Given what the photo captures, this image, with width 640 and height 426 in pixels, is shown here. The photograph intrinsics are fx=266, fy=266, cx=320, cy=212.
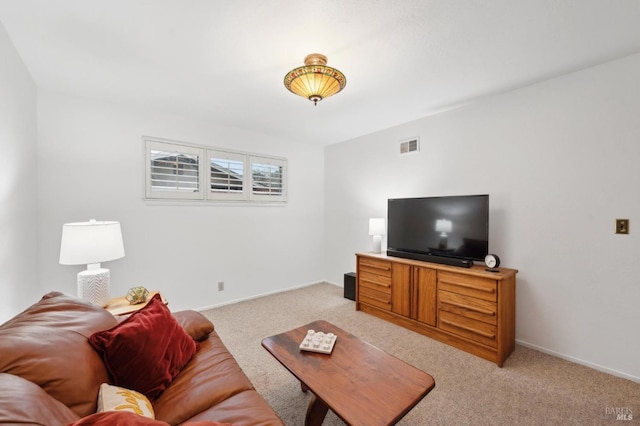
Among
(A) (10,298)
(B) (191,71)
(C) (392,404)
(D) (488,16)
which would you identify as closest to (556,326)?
(C) (392,404)

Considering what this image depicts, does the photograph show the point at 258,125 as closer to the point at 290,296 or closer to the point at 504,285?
the point at 290,296

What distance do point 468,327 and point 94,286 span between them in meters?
3.21

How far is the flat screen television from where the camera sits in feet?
8.54

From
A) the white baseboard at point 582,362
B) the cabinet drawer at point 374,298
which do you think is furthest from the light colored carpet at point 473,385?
the cabinet drawer at point 374,298

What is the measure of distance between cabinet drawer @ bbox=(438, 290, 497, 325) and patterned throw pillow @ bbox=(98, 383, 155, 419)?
2.49m

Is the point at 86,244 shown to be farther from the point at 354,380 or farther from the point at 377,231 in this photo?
the point at 377,231

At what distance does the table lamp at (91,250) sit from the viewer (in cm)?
197

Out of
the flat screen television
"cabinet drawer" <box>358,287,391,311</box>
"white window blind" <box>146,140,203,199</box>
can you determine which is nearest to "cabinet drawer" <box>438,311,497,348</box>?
the flat screen television

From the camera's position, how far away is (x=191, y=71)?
2.25 metres

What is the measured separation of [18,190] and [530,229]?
437cm

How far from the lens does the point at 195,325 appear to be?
1.77 meters

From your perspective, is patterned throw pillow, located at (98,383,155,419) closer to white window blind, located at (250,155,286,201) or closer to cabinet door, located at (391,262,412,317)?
cabinet door, located at (391,262,412,317)

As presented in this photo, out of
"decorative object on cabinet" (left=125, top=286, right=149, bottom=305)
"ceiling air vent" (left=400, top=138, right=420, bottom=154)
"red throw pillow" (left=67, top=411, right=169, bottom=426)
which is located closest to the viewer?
"red throw pillow" (left=67, top=411, right=169, bottom=426)

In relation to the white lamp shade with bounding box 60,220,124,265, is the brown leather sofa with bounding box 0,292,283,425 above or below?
below
